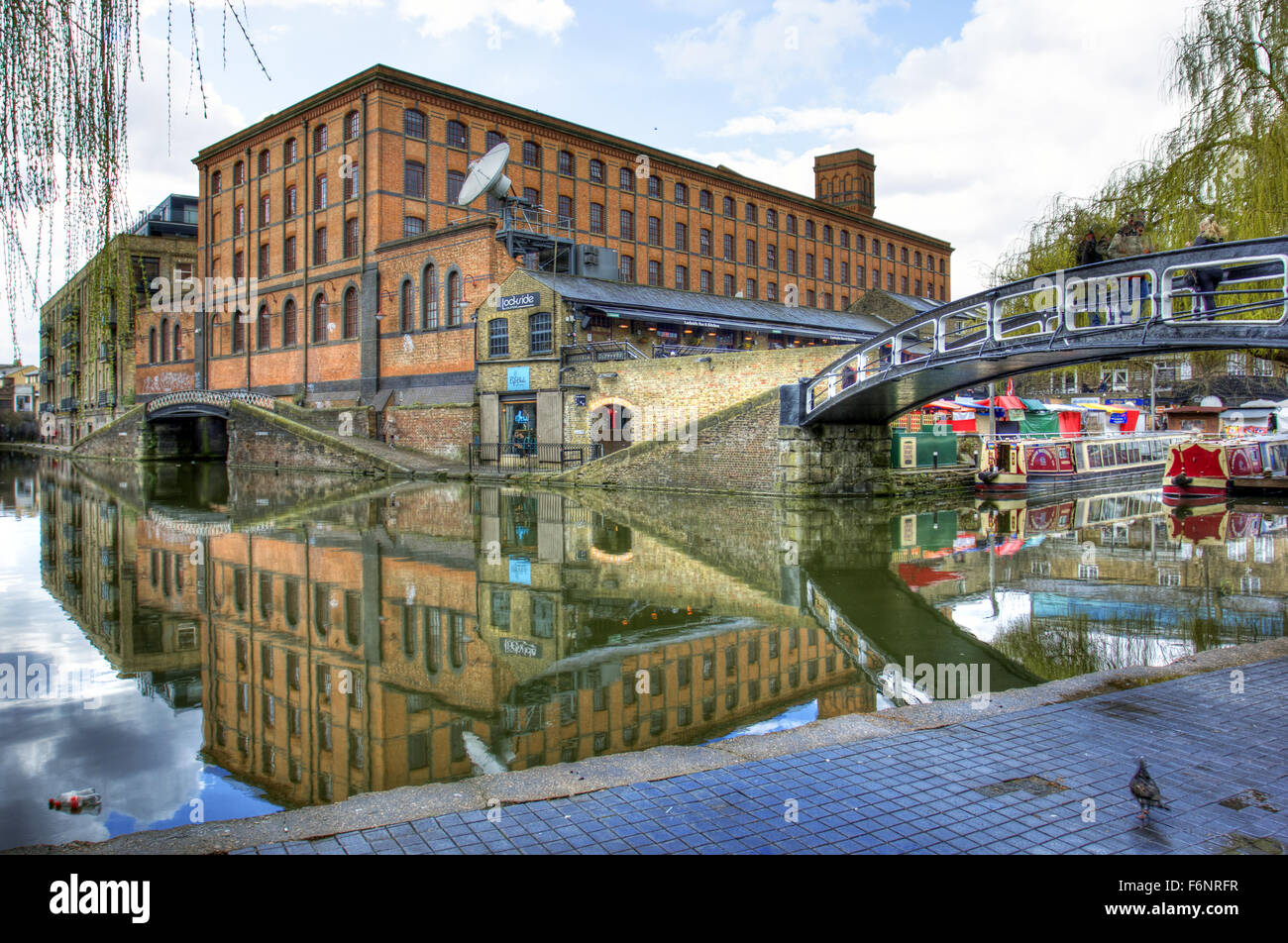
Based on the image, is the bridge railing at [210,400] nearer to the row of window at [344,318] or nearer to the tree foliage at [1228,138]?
the row of window at [344,318]

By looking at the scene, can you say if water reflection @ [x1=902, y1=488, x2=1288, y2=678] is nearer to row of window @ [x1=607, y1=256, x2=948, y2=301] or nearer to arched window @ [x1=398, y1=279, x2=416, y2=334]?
arched window @ [x1=398, y1=279, x2=416, y2=334]

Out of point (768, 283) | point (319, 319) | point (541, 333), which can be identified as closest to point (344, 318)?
point (319, 319)

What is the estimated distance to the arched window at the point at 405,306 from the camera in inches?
1401

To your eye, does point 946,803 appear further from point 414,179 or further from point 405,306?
point 414,179

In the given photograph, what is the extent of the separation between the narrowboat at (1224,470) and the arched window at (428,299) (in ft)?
83.9

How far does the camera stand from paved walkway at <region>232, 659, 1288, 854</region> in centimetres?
347

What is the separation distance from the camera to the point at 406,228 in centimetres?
3769

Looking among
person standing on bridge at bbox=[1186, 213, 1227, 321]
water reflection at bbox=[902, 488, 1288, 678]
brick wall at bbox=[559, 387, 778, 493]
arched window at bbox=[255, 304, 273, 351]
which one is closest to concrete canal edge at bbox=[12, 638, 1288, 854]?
water reflection at bbox=[902, 488, 1288, 678]

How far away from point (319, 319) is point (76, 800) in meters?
39.3

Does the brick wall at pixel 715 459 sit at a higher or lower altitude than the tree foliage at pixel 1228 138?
lower

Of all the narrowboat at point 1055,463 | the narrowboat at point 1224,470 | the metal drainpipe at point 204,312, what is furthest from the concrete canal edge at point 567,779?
the metal drainpipe at point 204,312

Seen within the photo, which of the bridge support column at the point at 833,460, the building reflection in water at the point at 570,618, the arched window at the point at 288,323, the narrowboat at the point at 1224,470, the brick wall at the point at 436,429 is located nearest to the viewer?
the building reflection in water at the point at 570,618

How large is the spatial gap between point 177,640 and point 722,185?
4650 cm

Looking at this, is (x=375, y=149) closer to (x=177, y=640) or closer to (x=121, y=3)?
(x=177, y=640)
